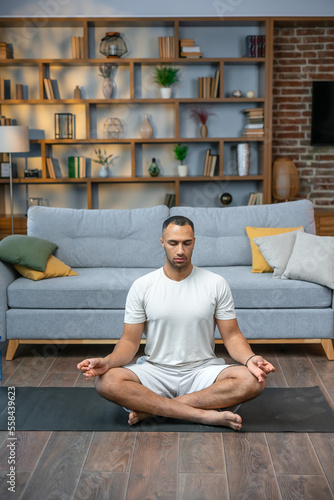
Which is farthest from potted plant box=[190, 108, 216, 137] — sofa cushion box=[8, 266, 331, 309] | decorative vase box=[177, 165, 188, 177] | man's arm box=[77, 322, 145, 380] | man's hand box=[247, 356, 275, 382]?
man's hand box=[247, 356, 275, 382]

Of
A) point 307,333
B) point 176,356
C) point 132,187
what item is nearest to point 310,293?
point 307,333

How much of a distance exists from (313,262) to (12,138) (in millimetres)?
3197

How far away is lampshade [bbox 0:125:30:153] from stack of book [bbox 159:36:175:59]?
5.10 feet

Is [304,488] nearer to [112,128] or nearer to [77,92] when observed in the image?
[112,128]

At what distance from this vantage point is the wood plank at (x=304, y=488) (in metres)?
2.11

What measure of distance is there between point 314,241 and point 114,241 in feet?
4.52

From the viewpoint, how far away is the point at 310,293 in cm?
370

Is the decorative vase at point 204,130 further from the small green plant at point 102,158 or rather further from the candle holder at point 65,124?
the candle holder at point 65,124

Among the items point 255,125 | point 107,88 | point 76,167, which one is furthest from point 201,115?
point 76,167

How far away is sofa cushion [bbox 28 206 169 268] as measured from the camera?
423cm

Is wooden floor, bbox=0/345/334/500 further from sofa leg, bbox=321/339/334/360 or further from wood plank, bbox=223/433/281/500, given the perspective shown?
sofa leg, bbox=321/339/334/360

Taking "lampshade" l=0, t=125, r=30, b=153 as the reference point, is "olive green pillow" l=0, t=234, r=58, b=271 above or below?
below

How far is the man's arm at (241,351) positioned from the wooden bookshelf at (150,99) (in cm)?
346

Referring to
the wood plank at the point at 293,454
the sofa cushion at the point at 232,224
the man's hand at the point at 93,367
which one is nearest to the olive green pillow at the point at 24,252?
the sofa cushion at the point at 232,224
